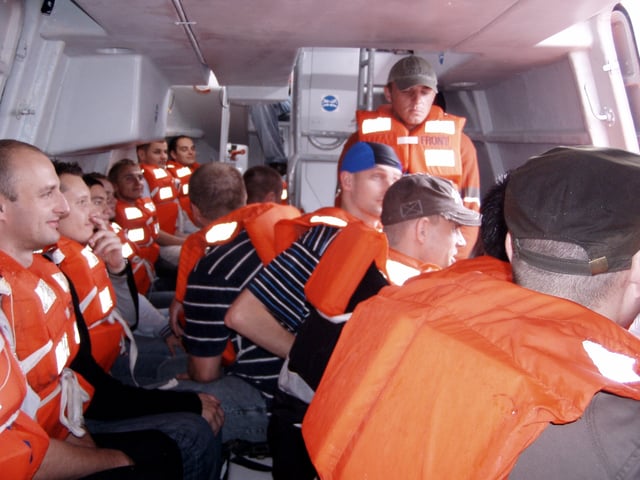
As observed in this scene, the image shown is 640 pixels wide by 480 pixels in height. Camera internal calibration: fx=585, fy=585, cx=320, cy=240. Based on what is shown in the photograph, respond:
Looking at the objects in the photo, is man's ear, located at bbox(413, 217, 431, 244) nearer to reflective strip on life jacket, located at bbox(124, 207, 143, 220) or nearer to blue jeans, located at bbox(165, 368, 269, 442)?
blue jeans, located at bbox(165, 368, 269, 442)

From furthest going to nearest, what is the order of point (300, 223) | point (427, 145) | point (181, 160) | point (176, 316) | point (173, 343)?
point (181, 160) → point (427, 145) → point (173, 343) → point (176, 316) → point (300, 223)

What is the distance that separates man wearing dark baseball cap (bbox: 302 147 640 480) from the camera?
708 mm

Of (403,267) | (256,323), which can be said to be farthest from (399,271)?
(256,323)

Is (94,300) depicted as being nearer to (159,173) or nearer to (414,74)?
(414,74)

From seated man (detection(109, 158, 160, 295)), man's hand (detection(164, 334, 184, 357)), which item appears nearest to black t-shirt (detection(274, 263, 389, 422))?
man's hand (detection(164, 334, 184, 357))

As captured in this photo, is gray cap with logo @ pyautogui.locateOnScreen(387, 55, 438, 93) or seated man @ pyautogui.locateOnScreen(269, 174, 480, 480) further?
gray cap with logo @ pyautogui.locateOnScreen(387, 55, 438, 93)

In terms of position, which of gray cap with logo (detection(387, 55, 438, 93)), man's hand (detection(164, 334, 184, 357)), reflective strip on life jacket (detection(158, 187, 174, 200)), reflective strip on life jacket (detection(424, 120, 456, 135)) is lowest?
man's hand (detection(164, 334, 184, 357))

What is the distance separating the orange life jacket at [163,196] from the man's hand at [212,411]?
146 inches

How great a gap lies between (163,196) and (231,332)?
12.0 ft

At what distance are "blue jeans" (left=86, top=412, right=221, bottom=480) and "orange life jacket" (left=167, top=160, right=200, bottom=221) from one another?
160 inches

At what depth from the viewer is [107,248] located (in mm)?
2887

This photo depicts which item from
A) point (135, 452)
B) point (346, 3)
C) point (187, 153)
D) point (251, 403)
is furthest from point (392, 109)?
point (187, 153)

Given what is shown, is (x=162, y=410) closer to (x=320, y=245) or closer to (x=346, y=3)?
(x=320, y=245)

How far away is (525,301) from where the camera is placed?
0.83 meters
